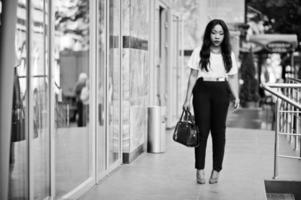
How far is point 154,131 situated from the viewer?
836 centimetres

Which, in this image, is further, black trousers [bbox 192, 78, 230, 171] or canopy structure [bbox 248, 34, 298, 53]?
canopy structure [bbox 248, 34, 298, 53]

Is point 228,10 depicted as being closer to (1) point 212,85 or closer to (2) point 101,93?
(2) point 101,93

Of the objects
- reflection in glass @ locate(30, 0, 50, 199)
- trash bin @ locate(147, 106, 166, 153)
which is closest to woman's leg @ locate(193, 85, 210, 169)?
reflection in glass @ locate(30, 0, 50, 199)

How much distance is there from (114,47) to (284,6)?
63.6 ft

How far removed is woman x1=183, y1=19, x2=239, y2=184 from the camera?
19.5 ft

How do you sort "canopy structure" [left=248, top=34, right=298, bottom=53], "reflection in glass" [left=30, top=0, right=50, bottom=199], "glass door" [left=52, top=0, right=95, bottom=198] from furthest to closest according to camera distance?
"canopy structure" [left=248, top=34, right=298, bottom=53], "glass door" [left=52, top=0, right=95, bottom=198], "reflection in glass" [left=30, top=0, right=50, bottom=199]

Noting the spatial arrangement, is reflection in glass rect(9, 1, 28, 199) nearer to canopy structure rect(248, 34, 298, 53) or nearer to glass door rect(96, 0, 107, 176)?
glass door rect(96, 0, 107, 176)

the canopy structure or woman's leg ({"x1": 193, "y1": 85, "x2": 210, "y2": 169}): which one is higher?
the canopy structure

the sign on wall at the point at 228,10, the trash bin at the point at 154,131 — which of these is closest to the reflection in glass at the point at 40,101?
the trash bin at the point at 154,131

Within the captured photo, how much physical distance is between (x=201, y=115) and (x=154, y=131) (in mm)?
2434

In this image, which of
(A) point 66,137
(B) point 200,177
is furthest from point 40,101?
(B) point 200,177

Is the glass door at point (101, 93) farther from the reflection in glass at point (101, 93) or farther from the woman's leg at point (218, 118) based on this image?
the woman's leg at point (218, 118)

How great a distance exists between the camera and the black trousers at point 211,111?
594cm

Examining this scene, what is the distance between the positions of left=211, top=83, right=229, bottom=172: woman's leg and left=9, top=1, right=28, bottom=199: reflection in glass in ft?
7.51
